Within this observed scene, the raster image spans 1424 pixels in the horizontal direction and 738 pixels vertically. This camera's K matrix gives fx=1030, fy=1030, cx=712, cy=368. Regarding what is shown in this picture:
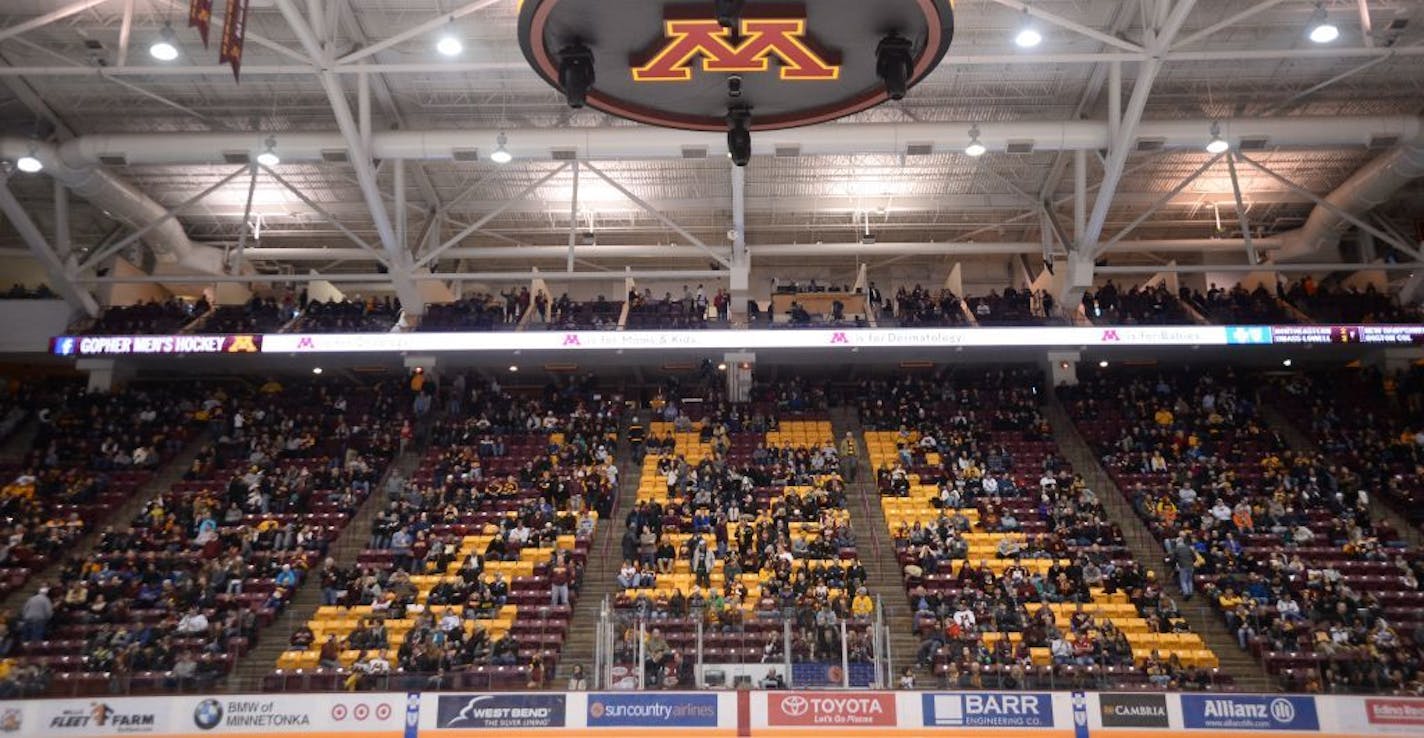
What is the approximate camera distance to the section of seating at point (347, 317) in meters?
30.1

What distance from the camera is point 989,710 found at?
16422 millimetres

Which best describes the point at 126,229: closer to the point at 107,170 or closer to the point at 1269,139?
the point at 107,170

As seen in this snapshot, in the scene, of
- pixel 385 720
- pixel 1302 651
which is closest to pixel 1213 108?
pixel 1302 651

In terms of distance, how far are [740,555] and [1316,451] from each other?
1733 centimetres

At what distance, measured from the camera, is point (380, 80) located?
Result: 23609 mm

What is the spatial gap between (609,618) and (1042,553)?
33.5ft

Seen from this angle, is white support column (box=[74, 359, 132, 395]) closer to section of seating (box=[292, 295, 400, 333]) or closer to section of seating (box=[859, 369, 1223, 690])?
section of seating (box=[292, 295, 400, 333])

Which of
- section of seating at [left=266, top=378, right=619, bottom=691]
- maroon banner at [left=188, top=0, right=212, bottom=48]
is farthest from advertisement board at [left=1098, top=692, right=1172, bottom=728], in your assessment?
maroon banner at [left=188, top=0, right=212, bottom=48]

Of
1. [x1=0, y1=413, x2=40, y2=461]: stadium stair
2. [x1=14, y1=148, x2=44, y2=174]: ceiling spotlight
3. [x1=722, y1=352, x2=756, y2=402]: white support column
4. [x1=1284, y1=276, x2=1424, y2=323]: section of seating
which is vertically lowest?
→ [x1=0, y1=413, x2=40, y2=461]: stadium stair

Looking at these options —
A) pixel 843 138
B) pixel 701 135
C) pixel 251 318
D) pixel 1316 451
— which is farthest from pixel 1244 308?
pixel 251 318

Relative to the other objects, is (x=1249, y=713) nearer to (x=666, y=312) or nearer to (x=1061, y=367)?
(x=1061, y=367)

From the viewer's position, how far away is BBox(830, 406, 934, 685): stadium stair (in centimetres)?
1878

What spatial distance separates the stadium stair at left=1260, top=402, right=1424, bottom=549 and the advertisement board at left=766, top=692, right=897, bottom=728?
15224 millimetres

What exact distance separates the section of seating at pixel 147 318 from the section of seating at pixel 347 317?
3390 millimetres
